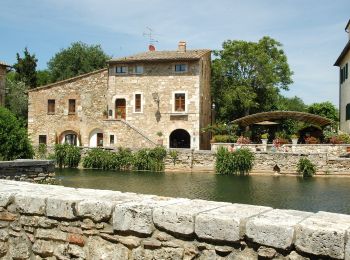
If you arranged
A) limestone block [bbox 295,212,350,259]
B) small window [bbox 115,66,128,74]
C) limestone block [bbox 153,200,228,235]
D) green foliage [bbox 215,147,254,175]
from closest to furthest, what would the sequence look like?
limestone block [bbox 295,212,350,259]
limestone block [bbox 153,200,228,235]
green foliage [bbox 215,147,254,175]
small window [bbox 115,66,128,74]

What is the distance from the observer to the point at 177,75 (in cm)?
3195

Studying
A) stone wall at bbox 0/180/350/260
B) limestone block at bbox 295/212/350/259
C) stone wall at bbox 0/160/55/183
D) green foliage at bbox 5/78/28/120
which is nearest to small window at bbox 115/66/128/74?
green foliage at bbox 5/78/28/120

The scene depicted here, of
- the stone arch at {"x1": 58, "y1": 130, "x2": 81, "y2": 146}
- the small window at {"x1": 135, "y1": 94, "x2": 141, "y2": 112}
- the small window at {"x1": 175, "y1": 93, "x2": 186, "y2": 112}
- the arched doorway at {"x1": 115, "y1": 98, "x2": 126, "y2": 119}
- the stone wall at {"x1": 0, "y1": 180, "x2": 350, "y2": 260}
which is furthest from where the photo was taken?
the stone arch at {"x1": 58, "y1": 130, "x2": 81, "y2": 146}

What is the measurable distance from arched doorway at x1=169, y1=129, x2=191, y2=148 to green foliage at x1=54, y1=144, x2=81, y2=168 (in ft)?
27.3

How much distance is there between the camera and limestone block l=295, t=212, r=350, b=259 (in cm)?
283

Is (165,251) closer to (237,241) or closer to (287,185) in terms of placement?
(237,241)

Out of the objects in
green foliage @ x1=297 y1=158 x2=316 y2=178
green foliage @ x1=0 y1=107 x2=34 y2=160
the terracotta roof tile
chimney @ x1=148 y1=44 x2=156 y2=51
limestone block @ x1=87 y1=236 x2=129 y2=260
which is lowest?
green foliage @ x1=297 y1=158 x2=316 y2=178

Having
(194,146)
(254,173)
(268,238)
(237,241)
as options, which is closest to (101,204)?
(237,241)

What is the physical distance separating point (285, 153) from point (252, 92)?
41.0ft

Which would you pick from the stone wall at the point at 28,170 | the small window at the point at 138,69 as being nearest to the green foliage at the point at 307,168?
the stone wall at the point at 28,170

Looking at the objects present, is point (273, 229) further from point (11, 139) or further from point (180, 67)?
point (180, 67)

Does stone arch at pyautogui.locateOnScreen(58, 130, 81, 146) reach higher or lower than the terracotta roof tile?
lower

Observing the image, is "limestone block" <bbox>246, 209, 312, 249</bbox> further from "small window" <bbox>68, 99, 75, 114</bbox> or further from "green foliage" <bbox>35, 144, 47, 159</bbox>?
"small window" <bbox>68, 99, 75, 114</bbox>

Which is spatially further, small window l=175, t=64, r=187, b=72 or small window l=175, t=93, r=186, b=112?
small window l=175, t=93, r=186, b=112
